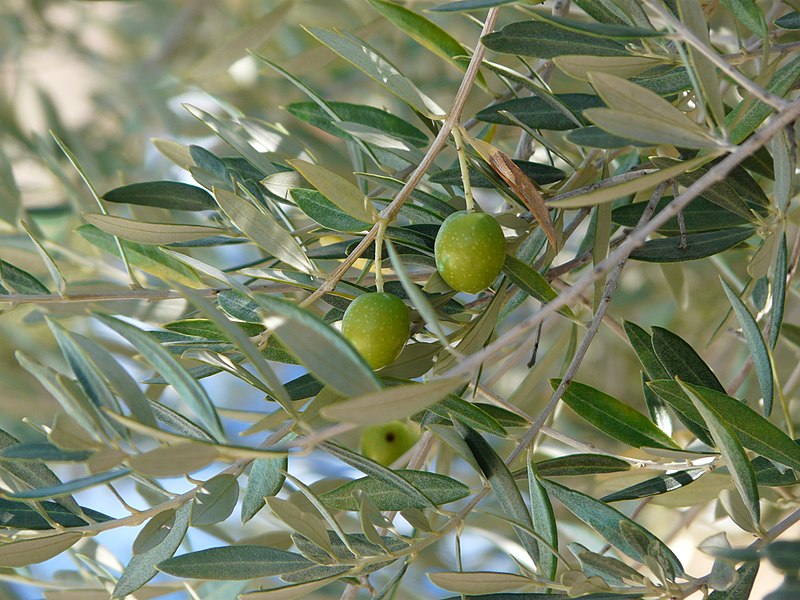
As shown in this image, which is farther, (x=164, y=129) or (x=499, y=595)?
(x=164, y=129)

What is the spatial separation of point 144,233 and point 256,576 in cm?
21

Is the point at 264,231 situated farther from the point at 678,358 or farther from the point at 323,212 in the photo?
the point at 678,358

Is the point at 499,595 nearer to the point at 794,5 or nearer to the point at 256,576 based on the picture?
the point at 256,576

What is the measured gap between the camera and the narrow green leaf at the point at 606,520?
1.44 ft

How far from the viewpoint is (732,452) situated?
0.41 metres

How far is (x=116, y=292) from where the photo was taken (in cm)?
54

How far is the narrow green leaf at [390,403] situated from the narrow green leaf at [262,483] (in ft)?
0.60

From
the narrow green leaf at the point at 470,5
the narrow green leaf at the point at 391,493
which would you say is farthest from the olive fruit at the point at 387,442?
the narrow green leaf at the point at 470,5

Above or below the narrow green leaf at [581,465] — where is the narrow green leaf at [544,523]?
below

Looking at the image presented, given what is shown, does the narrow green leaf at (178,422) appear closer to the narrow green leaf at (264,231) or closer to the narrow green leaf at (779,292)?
the narrow green leaf at (264,231)

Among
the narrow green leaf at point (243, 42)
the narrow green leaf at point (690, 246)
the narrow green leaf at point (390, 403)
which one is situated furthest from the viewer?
the narrow green leaf at point (243, 42)

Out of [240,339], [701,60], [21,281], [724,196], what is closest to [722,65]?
[701,60]

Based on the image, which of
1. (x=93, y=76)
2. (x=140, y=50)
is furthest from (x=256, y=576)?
(x=140, y=50)

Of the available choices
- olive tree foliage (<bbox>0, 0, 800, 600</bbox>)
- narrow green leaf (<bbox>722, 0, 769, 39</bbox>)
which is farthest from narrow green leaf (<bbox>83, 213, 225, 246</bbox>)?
narrow green leaf (<bbox>722, 0, 769, 39</bbox>)
